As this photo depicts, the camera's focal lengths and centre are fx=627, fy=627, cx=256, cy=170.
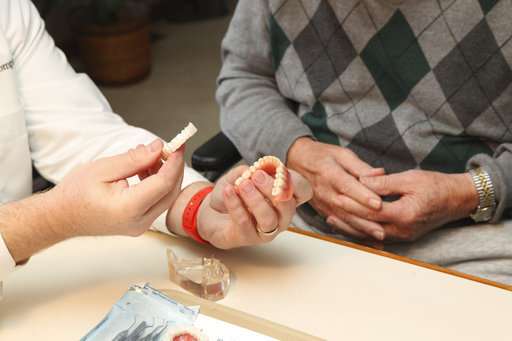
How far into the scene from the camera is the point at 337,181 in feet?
4.10

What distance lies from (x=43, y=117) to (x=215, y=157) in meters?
0.36

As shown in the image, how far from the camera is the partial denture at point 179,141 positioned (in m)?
0.86

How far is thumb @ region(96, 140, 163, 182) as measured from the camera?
851 mm

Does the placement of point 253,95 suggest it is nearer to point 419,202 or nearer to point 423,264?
point 419,202

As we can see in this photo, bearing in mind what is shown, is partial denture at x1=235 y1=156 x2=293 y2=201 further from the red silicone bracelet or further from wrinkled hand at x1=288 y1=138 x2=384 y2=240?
wrinkled hand at x1=288 y1=138 x2=384 y2=240

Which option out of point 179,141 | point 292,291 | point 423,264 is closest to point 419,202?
point 423,264

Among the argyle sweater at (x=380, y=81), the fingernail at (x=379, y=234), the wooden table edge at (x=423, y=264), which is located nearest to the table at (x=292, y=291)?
the wooden table edge at (x=423, y=264)

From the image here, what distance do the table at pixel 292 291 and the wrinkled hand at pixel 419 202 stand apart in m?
0.25

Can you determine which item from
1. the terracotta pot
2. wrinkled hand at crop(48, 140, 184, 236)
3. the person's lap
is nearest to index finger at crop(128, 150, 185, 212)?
wrinkled hand at crop(48, 140, 184, 236)

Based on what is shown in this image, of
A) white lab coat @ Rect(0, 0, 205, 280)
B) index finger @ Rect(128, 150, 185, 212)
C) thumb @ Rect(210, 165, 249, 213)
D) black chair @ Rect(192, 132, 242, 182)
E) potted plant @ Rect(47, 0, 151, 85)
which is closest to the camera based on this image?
index finger @ Rect(128, 150, 185, 212)

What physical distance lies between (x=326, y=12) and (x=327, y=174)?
1.13ft

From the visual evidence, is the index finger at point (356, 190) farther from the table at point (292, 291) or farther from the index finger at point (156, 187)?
the index finger at point (156, 187)

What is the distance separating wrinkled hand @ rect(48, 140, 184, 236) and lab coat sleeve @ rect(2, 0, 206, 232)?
0.93ft

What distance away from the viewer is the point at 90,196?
84 centimetres
